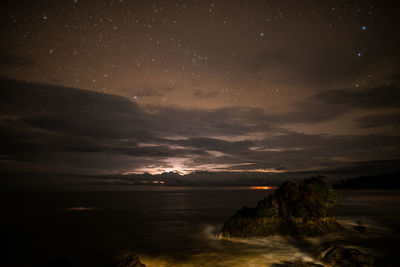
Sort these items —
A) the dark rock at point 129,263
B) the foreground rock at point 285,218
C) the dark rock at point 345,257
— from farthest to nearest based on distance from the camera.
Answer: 1. the foreground rock at point 285,218
2. the dark rock at point 345,257
3. the dark rock at point 129,263

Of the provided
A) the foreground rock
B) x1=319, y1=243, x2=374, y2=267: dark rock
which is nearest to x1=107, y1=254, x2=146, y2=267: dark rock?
x1=319, y1=243, x2=374, y2=267: dark rock

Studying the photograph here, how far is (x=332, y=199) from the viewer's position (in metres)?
Answer: 28.2

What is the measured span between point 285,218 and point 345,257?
11493mm

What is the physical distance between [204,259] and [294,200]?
12804 millimetres

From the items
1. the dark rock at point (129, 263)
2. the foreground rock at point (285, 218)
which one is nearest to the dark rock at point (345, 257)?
the foreground rock at point (285, 218)

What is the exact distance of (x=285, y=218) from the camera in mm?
26047

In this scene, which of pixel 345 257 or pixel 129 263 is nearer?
pixel 129 263

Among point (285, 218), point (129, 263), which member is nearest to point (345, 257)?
point (285, 218)

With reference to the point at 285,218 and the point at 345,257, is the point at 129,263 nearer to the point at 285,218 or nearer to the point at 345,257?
the point at 345,257

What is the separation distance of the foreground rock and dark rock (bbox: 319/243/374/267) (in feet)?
28.8

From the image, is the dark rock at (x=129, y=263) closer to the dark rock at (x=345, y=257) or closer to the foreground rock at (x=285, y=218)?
the dark rock at (x=345, y=257)

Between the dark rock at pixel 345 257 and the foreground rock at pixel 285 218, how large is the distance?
879 cm

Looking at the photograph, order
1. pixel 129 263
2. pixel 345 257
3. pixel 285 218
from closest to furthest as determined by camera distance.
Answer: pixel 129 263, pixel 345 257, pixel 285 218

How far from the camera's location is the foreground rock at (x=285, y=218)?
2509 cm
